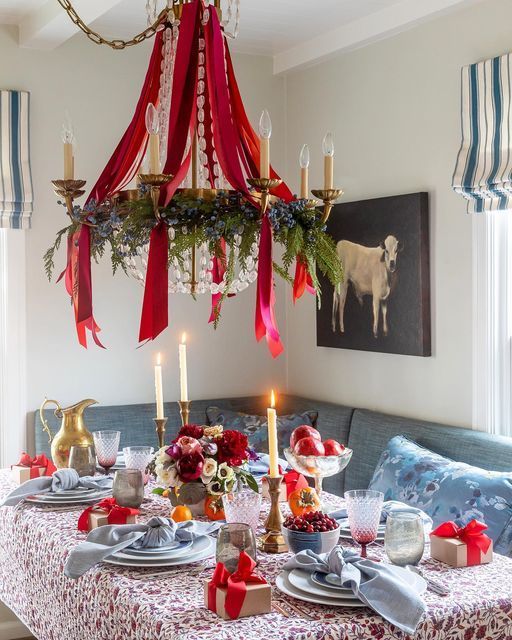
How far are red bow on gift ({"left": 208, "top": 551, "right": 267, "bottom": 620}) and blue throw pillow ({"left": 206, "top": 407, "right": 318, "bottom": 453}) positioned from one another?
2264 mm

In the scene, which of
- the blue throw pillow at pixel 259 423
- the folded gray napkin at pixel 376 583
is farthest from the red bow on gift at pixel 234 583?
the blue throw pillow at pixel 259 423

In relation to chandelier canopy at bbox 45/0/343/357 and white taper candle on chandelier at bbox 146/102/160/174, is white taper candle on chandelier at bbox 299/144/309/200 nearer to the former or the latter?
chandelier canopy at bbox 45/0/343/357

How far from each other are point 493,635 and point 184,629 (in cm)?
64

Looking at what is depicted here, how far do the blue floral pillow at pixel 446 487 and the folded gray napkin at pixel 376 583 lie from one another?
1004 mm

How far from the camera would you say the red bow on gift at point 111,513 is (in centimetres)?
238

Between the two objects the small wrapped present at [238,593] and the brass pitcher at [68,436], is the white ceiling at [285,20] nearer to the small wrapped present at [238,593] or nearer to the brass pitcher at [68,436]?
the brass pitcher at [68,436]

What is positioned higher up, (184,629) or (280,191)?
(280,191)

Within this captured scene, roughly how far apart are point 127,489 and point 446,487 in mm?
1144

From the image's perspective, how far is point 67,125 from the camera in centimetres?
244

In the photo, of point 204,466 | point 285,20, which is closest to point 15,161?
point 285,20

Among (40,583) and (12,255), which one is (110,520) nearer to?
(40,583)

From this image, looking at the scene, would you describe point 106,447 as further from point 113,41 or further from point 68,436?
point 113,41

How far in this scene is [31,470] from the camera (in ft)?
10.1

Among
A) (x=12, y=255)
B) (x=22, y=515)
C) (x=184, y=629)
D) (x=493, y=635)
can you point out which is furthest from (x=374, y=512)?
(x=12, y=255)
